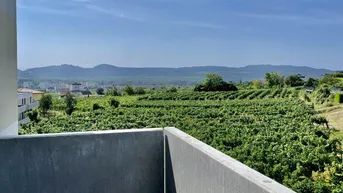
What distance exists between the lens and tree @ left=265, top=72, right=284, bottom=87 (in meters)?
38.7

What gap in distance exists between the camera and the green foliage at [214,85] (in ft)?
114

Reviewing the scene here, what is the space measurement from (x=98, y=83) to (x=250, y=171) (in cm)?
3639

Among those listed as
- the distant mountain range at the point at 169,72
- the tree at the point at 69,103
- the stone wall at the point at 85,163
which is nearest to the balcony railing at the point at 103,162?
the stone wall at the point at 85,163

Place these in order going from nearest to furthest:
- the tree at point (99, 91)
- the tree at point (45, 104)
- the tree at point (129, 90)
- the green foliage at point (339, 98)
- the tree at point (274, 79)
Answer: the green foliage at point (339, 98), the tree at point (45, 104), the tree at point (99, 91), the tree at point (129, 90), the tree at point (274, 79)

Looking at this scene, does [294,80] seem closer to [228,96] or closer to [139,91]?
[228,96]

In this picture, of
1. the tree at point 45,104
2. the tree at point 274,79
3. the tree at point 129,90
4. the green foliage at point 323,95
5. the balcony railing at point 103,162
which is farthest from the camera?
the tree at point 274,79

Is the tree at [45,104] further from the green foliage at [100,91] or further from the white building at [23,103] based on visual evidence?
the green foliage at [100,91]

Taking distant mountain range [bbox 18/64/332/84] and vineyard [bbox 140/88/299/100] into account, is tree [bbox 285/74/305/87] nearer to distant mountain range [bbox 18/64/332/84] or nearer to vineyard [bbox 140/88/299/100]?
distant mountain range [bbox 18/64/332/84]

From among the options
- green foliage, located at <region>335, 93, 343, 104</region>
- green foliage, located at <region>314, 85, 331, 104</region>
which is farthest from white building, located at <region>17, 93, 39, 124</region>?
green foliage, located at <region>314, 85, 331, 104</region>

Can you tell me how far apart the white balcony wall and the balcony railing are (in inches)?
10.1

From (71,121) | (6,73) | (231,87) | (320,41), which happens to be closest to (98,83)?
(231,87)

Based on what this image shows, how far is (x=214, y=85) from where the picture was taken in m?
35.3

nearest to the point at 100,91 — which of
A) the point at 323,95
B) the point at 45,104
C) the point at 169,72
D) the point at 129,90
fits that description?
the point at 129,90

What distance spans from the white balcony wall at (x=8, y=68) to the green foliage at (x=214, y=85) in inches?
1299
